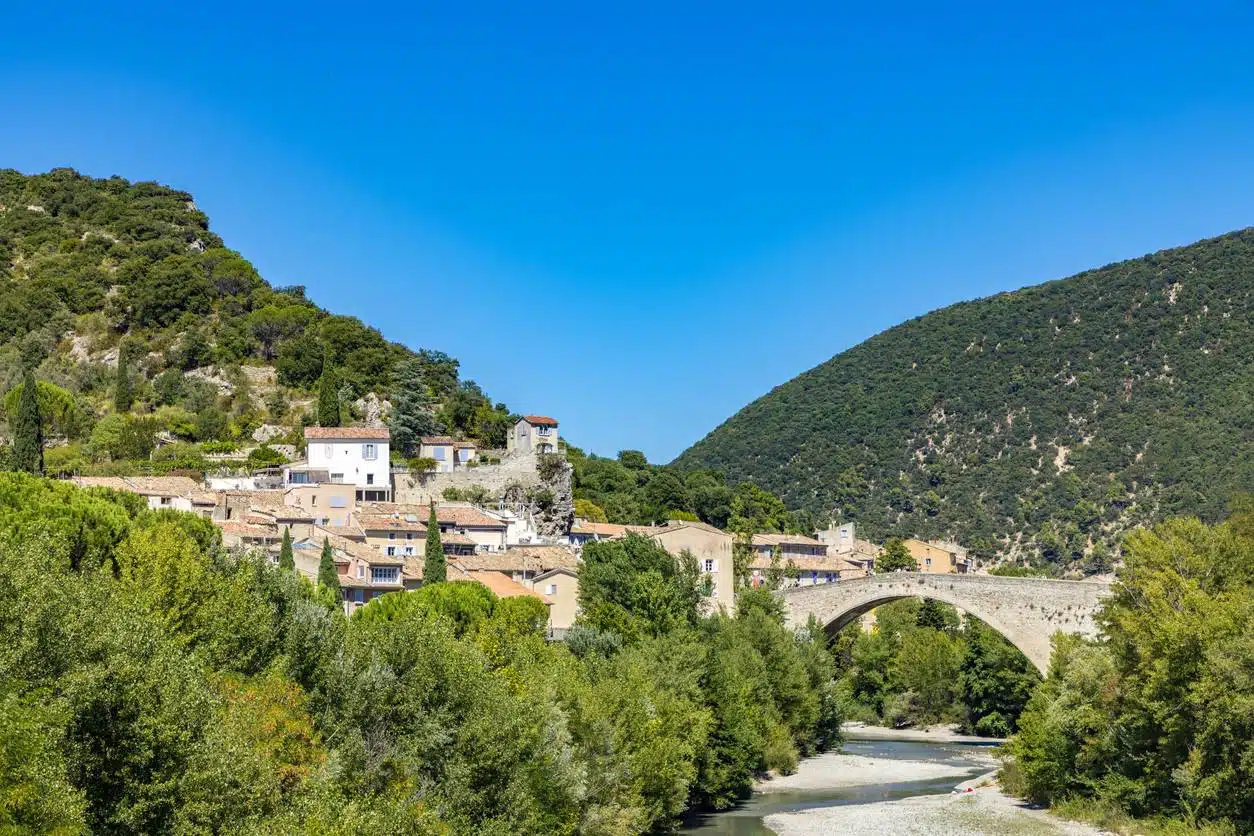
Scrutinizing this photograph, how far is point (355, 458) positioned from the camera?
2459 inches

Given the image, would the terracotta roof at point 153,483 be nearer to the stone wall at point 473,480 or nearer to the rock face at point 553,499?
the stone wall at point 473,480

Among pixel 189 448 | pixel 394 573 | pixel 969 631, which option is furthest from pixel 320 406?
pixel 969 631

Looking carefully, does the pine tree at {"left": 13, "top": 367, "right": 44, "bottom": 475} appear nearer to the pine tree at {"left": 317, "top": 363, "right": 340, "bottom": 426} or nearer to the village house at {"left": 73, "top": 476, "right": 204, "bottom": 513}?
the village house at {"left": 73, "top": 476, "right": 204, "bottom": 513}

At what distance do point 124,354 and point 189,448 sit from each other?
18.1 meters

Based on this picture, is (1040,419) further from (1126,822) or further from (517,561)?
(1126,822)

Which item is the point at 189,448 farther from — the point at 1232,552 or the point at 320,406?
the point at 1232,552

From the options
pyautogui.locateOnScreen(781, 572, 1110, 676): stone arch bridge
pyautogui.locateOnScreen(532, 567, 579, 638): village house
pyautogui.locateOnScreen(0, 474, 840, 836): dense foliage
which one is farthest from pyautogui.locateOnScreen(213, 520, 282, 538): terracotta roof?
pyautogui.locateOnScreen(781, 572, 1110, 676): stone arch bridge

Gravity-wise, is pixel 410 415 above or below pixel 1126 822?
Answer: above

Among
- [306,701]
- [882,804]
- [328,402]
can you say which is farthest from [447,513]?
[306,701]

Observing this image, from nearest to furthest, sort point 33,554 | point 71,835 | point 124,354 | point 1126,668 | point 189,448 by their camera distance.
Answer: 1. point 71,835
2. point 33,554
3. point 1126,668
4. point 189,448
5. point 124,354

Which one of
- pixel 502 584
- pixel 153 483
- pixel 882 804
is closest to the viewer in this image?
pixel 882 804

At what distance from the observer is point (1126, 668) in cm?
3191

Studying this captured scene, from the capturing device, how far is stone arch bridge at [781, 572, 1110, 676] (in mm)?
54000

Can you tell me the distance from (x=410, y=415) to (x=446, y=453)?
3.40 metres
